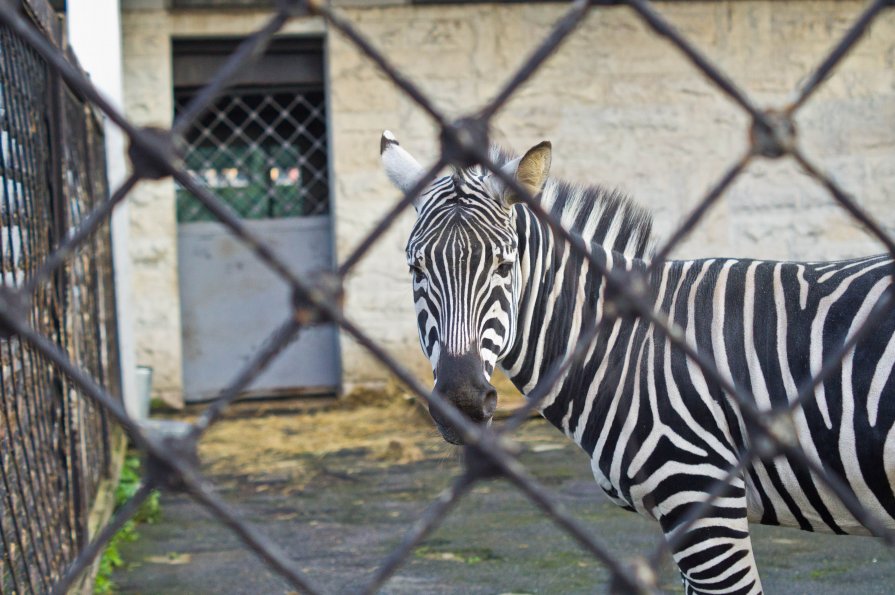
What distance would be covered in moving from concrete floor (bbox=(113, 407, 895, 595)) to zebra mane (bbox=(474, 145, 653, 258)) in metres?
0.86

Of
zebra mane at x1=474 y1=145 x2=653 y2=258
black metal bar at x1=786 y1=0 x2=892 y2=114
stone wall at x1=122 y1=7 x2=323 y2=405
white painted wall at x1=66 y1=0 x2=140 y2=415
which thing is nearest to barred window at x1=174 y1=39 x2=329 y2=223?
stone wall at x1=122 y1=7 x2=323 y2=405

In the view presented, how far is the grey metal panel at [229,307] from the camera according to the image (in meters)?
8.09

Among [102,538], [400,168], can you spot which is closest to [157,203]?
[400,168]

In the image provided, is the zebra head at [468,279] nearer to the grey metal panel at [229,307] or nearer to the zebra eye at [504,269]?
the zebra eye at [504,269]

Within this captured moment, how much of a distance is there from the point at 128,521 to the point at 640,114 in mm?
5656

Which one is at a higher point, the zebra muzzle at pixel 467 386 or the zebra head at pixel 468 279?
the zebra head at pixel 468 279

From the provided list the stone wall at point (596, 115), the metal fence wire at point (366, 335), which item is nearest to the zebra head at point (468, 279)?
the metal fence wire at point (366, 335)

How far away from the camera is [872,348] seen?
8.70 feet

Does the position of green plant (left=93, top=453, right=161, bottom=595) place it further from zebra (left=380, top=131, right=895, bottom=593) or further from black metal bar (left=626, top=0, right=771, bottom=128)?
black metal bar (left=626, top=0, right=771, bottom=128)

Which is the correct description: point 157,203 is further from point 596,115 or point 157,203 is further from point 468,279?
point 468,279

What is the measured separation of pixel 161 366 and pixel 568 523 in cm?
A: 712

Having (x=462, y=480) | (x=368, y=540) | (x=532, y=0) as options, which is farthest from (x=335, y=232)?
(x=462, y=480)

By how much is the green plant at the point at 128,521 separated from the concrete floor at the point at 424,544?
63mm

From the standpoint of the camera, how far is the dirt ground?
13.7ft
